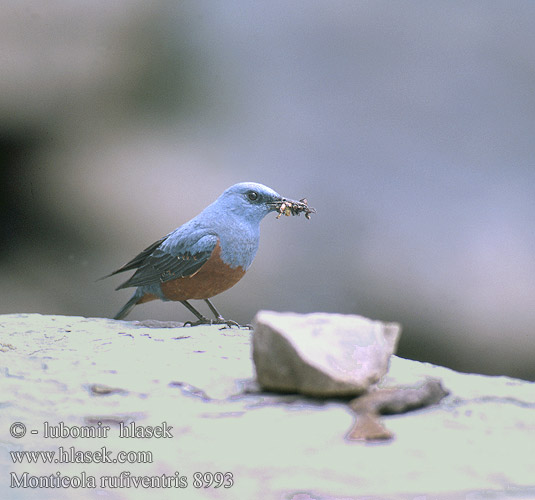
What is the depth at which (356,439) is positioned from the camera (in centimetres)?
219

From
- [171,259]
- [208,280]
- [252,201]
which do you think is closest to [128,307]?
[171,259]

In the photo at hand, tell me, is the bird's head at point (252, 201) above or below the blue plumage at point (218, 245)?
above

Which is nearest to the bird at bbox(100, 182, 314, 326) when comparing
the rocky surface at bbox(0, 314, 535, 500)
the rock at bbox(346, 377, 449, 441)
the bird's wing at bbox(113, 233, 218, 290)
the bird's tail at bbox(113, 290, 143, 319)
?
the bird's wing at bbox(113, 233, 218, 290)

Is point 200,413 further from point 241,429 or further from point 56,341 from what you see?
point 56,341

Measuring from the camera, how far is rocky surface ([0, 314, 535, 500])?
191 cm

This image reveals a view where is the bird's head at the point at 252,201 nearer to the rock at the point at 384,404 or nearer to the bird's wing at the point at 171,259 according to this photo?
the bird's wing at the point at 171,259

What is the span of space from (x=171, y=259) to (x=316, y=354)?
66.1 inches

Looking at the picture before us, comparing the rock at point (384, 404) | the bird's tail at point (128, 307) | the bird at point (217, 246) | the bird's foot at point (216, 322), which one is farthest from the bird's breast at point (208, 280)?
the rock at point (384, 404)

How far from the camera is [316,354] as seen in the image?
2479mm

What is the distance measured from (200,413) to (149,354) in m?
0.80

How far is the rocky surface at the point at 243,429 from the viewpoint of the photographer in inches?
75.2

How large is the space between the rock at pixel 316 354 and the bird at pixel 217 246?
3.98 ft

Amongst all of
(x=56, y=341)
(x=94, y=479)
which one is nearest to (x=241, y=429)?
(x=94, y=479)

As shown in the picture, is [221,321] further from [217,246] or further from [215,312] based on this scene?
[217,246]
